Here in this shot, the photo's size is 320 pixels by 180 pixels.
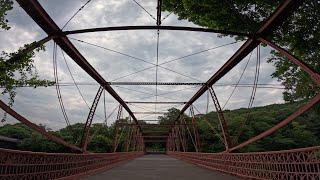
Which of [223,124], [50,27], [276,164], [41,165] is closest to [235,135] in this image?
[223,124]

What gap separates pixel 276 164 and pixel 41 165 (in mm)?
5611

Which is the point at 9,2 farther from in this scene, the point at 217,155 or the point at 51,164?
the point at 217,155

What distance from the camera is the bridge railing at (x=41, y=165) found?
18.9 feet

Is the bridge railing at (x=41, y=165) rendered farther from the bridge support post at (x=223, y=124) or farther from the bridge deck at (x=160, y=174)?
the bridge support post at (x=223, y=124)

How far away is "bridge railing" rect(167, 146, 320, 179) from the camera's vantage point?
18.7 feet

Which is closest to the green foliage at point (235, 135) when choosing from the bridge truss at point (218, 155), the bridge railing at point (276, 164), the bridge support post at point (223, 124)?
the bridge support post at point (223, 124)

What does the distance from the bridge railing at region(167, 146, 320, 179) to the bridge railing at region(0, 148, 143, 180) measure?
5.42 metres

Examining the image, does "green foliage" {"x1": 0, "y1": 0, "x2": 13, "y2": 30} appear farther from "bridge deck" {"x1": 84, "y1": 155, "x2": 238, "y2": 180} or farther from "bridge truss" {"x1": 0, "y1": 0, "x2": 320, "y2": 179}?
"bridge deck" {"x1": 84, "y1": 155, "x2": 238, "y2": 180}

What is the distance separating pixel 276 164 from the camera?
24.4ft

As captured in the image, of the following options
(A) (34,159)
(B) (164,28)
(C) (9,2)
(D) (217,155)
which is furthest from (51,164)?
(D) (217,155)

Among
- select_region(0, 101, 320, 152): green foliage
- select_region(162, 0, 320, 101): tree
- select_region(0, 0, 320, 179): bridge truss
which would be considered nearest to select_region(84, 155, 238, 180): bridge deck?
select_region(0, 0, 320, 179): bridge truss

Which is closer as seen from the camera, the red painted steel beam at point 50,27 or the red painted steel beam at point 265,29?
the red painted steel beam at point 265,29

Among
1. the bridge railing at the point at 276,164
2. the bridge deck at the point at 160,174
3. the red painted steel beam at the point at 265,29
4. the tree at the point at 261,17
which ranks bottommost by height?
the bridge deck at the point at 160,174

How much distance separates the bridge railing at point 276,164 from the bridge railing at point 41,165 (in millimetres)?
5420
